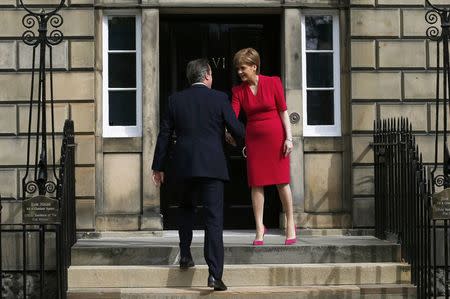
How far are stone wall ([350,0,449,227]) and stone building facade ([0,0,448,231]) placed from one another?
0.01 metres

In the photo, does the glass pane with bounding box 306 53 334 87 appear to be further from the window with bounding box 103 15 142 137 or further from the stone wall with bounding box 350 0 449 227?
the window with bounding box 103 15 142 137

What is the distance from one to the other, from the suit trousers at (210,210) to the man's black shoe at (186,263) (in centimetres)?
46

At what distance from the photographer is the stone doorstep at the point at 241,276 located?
26.7 ft

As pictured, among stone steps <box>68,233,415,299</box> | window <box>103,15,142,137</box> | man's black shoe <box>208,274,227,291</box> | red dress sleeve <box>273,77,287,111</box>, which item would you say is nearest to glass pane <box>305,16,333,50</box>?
window <box>103,15,142,137</box>

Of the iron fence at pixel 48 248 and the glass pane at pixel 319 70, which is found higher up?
the glass pane at pixel 319 70

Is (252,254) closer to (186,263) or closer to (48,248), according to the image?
(186,263)

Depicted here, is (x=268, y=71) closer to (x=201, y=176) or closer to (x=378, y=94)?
(x=378, y=94)

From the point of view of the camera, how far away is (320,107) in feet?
35.3

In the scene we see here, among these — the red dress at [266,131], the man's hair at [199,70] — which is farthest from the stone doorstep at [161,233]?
the man's hair at [199,70]

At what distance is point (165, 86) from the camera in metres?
11.0

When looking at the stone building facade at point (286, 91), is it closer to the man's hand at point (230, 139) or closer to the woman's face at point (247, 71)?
the woman's face at point (247, 71)

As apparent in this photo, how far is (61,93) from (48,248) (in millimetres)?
2327

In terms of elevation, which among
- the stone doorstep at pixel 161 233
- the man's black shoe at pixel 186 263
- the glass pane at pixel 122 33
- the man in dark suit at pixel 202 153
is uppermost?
the glass pane at pixel 122 33

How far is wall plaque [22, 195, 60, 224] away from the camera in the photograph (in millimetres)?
7699
